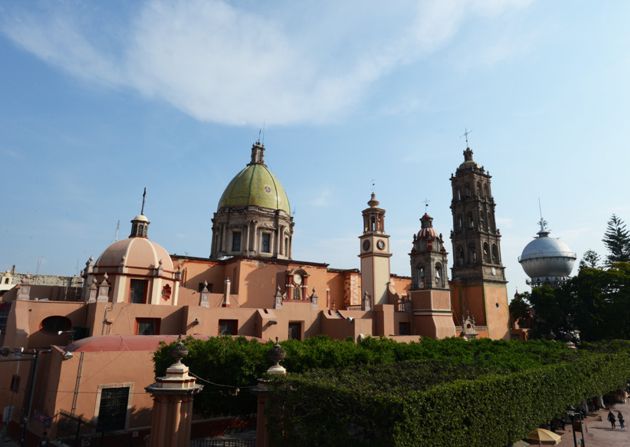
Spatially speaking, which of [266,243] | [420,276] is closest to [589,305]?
[420,276]

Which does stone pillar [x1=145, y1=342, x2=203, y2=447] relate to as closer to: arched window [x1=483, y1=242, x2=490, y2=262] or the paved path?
the paved path

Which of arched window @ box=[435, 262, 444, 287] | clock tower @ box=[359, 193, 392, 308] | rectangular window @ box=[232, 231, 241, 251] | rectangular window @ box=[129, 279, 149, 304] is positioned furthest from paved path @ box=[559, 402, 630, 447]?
rectangular window @ box=[232, 231, 241, 251]

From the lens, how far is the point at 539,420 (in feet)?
48.8

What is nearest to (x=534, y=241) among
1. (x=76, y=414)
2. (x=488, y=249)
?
(x=488, y=249)

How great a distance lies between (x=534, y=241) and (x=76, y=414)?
6416 centimetres

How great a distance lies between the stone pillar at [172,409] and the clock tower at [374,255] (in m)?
23.0

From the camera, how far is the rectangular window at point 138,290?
2608 cm

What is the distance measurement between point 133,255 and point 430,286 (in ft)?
76.6

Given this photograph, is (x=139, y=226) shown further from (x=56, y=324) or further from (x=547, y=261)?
(x=547, y=261)

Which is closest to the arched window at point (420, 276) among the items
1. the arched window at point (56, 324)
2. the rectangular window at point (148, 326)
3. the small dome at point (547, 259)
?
the rectangular window at point (148, 326)

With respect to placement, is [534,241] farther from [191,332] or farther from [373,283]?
[191,332]

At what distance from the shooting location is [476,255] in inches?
1766

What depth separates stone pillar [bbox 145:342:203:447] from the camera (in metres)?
10.6

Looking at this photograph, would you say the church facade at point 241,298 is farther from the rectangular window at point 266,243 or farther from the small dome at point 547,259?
the small dome at point 547,259
